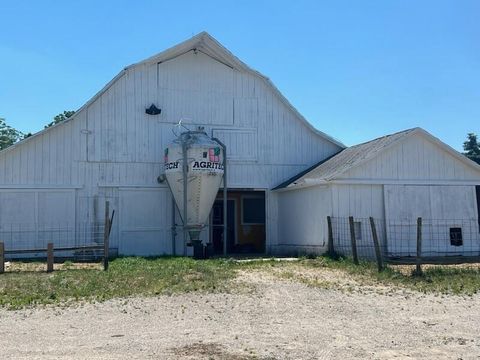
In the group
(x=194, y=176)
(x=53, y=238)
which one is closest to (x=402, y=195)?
(x=194, y=176)

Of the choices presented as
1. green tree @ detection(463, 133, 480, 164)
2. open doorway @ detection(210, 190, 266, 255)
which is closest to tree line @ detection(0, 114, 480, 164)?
green tree @ detection(463, 133, 480, 164)

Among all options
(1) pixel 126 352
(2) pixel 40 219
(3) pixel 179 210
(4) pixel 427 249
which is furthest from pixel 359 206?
(1) pixel 126 352

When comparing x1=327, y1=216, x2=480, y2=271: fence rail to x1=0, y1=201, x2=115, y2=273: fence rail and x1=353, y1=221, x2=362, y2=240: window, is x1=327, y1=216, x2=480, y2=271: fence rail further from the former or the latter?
x1=0, y1=201, x2=115, y2=273: fence rail

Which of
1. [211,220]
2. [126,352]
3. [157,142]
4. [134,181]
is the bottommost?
[126,352]

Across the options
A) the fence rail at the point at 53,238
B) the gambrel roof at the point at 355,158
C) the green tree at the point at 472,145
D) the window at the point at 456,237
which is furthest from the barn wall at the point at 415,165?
the green tree at the point at 472,145

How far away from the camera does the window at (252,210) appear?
24031 mm

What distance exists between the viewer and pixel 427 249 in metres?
18.4

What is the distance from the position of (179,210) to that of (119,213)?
2137 millimetres

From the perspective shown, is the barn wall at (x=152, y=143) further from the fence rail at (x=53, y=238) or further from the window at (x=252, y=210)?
the window at (x=252, y=210)

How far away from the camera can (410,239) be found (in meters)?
18.3

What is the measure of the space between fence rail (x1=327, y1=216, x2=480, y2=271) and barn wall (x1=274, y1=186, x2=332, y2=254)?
0.60 m

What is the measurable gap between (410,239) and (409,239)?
4cm

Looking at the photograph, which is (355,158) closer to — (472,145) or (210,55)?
(210,55)

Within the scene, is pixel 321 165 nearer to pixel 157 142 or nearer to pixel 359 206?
pixel 359 206
